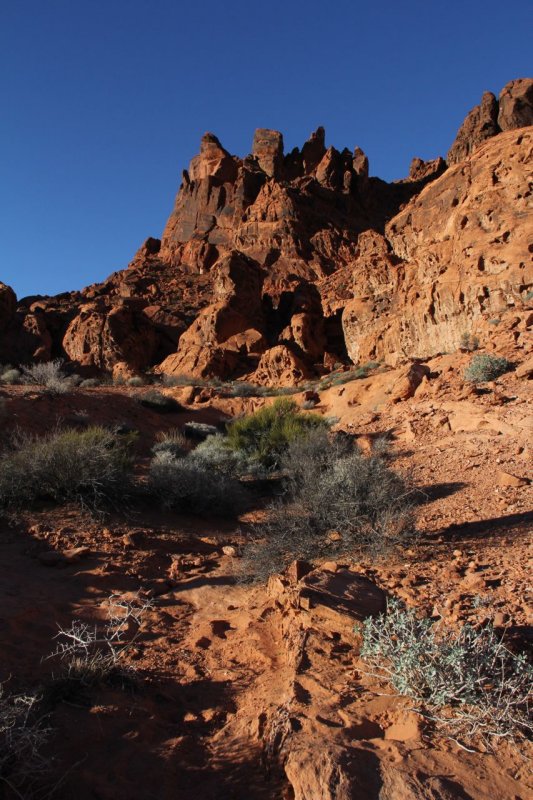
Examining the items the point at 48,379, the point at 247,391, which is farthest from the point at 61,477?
the point at 247,391

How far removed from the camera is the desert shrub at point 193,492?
7852 millimetres

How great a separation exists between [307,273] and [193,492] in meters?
41.9

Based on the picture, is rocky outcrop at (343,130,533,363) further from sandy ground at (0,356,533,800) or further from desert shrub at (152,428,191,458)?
sandy ground at (0,356,533,800)

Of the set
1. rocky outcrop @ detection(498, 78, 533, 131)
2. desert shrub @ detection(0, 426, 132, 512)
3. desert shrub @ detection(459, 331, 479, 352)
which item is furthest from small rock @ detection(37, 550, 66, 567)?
rocky outcrop @ detection(498, 78, 533, 131)

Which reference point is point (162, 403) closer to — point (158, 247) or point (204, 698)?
point (204, 698)

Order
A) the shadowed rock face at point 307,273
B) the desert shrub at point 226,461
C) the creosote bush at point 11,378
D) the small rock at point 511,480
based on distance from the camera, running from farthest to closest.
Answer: the shadowed rock face at point 307,273 < the creosote bush at point 11,378 < the desert shrub at point 226,461 < the small rock at point 511,480

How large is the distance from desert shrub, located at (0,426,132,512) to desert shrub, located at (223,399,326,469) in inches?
173

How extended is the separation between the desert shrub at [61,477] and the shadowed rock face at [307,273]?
1593 cm

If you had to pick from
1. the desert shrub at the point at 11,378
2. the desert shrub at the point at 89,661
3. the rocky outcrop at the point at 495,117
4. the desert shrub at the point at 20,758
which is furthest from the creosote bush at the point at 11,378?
the rocky outcrop at the point at 495,117

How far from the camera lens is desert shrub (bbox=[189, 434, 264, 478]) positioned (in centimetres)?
1025

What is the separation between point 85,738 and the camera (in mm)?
2662

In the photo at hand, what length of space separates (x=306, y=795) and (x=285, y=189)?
5554 cm

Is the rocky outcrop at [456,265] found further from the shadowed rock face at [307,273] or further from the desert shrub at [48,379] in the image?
the desert shrub at [48,379]

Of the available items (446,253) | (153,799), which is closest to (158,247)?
(446,253)
